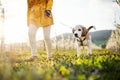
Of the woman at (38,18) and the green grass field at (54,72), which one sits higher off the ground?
the woman at (38,18)

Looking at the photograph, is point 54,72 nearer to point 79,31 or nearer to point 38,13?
point 38,13

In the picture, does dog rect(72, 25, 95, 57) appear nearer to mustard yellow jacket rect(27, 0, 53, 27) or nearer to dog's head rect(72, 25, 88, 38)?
dog's head rect(72, 25, 88, 38)

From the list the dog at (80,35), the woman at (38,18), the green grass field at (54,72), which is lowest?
the green grass field at (54,72)

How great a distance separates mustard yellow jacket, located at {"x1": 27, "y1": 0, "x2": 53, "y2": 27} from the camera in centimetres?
1223

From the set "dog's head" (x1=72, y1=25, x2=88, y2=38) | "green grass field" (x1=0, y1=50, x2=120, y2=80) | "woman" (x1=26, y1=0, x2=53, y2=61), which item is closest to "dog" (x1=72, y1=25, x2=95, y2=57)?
"dog's head" (x1=72, y1=25, x2=88, y2=38)

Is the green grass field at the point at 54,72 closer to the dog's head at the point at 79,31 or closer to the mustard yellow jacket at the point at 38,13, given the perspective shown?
the mustard yellow jacket at the point at 38,13

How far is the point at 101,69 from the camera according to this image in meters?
7.12

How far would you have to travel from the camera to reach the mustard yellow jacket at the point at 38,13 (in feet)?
40.1

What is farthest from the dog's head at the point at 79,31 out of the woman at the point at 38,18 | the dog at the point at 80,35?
the woman at the point at 38,18

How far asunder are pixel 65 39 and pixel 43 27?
759 inches

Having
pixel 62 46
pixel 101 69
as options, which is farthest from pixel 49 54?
pixel 62 46

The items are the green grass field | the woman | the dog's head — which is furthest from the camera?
the dog's head

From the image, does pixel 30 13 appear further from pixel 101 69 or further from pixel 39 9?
pixel 101 69

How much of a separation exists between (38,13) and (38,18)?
16 cm
